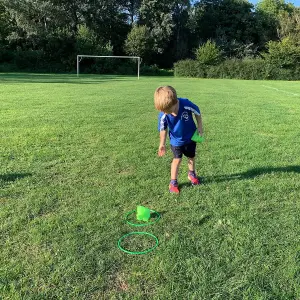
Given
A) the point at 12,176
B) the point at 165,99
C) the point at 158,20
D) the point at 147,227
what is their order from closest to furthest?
the point at 147,227
the point at 165,99
the point at 12,176
the point at 158,20

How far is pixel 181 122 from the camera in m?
4.04

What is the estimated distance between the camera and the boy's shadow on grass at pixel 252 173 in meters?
4.59

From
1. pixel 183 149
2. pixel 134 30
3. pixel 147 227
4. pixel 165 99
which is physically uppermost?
pixel 134 30

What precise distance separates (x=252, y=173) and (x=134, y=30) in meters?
45.7

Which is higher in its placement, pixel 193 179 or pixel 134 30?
pixel 134 30

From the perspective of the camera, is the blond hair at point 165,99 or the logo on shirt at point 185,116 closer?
the blond hair at point 165,99

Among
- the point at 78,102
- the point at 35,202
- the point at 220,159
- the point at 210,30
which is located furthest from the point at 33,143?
the point at 210,30

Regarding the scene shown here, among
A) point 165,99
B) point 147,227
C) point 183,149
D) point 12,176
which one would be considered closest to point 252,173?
point 183,149

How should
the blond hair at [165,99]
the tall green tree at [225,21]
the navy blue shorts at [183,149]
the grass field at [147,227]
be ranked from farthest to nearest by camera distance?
1. the tall green tree at [225,21]
2. the navy blue shorts at [183,149]
3. the blond hair at [165,99]
4. the grass field at [147,227]

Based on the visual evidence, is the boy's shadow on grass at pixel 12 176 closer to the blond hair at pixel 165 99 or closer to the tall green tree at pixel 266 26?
the blond hair at pixel 165 99

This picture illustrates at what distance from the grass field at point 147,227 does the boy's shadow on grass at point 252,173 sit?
0.02m

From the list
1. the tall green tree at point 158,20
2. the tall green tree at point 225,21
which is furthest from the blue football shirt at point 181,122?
the tall green tree at point 225,21

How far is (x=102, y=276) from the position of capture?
2.55 m

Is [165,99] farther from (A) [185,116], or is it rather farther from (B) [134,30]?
(B) [134,30]
